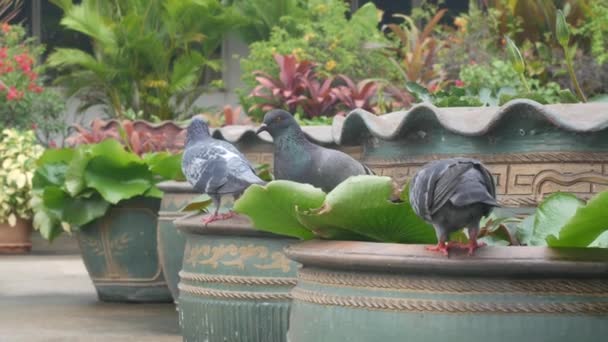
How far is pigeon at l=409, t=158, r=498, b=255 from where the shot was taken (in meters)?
3.16

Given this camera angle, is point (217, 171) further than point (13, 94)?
No

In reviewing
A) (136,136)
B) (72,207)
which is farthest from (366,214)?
(136,136)

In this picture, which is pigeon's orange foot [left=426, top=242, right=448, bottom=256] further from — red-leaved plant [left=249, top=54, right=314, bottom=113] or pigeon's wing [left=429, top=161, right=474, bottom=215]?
red-leaved plant [left=249, top=54, right=314, bottom=113]

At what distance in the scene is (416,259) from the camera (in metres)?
3.20

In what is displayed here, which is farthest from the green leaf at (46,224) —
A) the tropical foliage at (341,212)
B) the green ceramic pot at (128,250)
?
the tropical foliage at (341,212)

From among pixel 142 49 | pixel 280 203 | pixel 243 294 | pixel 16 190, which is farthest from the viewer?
pixel 142 49

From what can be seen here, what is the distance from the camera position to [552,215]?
3898mm

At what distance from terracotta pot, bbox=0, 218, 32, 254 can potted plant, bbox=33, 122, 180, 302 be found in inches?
180

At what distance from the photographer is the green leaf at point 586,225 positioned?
325cm

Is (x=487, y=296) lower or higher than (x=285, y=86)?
lower

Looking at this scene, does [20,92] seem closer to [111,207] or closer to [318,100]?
[318,100]

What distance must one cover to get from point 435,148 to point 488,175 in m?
2.23

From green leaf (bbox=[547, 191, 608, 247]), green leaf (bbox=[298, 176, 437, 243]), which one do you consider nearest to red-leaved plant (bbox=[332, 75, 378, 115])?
green leaf (bbox=[298, 176, 437, 243])

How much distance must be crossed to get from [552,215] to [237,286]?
170 centimetres
